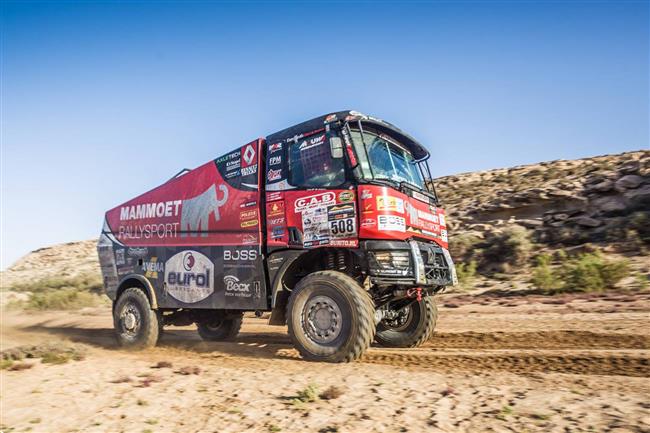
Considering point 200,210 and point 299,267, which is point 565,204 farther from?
point 200,210

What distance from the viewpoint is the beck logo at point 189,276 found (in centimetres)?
759

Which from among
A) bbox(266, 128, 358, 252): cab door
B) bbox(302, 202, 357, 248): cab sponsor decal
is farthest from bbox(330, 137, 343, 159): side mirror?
bbox(302, 202, 357, 248): cab sponsor decal

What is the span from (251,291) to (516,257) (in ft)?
42.2

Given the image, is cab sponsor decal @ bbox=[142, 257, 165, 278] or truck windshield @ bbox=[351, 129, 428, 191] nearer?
truck windshield @ bbox=[351, 129, 428, 191]

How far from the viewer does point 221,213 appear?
748cm

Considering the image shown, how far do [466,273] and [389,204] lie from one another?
11.5 metres

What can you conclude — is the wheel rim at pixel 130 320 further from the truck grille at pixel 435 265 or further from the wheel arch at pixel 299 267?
the truck grille at pixel 435 265

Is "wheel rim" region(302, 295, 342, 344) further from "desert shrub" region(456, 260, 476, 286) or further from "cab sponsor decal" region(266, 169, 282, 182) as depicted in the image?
"desert shrub" region(456, 260, 476, 286)

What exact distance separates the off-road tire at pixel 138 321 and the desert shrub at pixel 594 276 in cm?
1027

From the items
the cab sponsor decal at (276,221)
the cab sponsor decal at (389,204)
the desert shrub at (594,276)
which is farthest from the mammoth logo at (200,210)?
the desert shrub at (594,276)

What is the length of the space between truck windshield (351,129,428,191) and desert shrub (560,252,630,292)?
7.11 m

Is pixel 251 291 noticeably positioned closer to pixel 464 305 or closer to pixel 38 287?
pixel 464 305

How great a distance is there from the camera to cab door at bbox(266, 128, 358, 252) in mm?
6039

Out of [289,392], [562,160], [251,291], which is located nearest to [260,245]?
[251,291]
